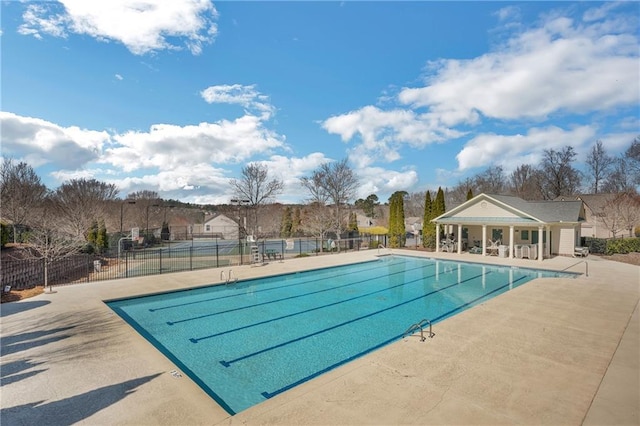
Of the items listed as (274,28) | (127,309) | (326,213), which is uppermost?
(274,28)

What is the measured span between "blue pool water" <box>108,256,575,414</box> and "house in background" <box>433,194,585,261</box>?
4.40 metres

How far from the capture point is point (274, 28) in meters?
13.3

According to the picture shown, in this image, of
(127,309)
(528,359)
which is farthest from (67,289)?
(528,359)

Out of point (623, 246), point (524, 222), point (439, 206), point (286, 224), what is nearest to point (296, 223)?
point (286, 224)

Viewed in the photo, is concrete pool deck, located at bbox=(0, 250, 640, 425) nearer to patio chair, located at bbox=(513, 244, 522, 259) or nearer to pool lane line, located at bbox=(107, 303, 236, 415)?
pool lane line, located at bbox=(107, 303, 236, 415)

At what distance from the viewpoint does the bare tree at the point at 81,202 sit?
2522cm

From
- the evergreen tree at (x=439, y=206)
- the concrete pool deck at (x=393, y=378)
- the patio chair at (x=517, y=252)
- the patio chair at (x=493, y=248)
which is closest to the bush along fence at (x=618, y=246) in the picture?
the patio chair at (x=517, y=252)

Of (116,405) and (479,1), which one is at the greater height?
(479,1)

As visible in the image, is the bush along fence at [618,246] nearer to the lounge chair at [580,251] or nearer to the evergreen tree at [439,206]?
the lounge chair at [580,251]

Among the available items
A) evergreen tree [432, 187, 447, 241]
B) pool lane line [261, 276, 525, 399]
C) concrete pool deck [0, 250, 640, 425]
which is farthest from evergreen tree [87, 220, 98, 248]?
evergreen tree [432, 187, 447, 241]

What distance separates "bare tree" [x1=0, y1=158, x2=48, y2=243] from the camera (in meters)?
21.4

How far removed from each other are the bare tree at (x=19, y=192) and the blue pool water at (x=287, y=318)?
703 inches

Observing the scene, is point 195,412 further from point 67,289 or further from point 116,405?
point 67,289

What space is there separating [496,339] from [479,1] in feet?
40.7
